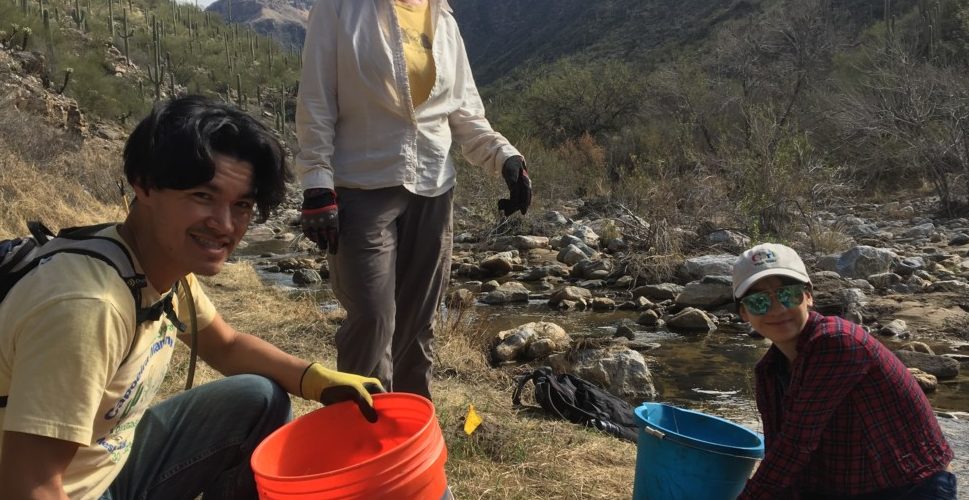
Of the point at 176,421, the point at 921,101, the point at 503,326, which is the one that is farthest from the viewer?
the point at 921,101

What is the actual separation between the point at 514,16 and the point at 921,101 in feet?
223

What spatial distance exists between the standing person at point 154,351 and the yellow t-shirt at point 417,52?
3.31 feet

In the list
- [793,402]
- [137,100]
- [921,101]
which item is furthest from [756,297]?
[137,100]

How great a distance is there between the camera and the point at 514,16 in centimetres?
7781

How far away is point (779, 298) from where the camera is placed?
6.79 feet

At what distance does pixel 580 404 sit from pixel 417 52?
199cm

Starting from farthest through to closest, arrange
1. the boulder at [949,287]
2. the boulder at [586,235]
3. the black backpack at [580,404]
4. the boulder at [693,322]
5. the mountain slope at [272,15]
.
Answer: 1. the mountain slope at [272,15]
2. the boulder at [586,235]
3. the boulder at [949,287]
4. the boulder at [693,322]
5. the black backpack at [580,404]

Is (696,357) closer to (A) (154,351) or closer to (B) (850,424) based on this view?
(B) (850,424)

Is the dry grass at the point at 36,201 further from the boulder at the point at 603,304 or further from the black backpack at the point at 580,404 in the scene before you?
the black backpack at the point at 580,404

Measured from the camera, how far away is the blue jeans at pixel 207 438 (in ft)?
5.73

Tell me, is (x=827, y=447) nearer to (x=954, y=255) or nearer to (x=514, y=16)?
(x=954, y=255)

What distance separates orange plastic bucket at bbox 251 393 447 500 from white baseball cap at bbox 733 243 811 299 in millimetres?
1034

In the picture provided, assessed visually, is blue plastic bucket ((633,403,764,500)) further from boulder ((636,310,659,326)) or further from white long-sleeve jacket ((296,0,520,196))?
boulder ((636,310,659,326))

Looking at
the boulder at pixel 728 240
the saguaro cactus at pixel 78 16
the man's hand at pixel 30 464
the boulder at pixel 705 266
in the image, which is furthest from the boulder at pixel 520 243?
the saguaro cactus at pixel 78 16
